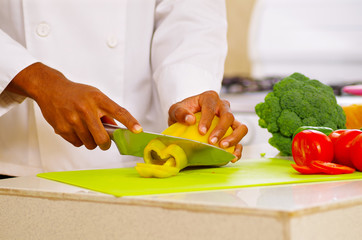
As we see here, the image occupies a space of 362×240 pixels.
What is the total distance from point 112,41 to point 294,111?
491 millimetres

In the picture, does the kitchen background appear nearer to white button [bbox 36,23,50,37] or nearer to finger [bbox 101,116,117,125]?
white button [bbox 36,23,50,37]

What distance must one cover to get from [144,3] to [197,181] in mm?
708

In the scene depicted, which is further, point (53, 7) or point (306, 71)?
point (306, 71)

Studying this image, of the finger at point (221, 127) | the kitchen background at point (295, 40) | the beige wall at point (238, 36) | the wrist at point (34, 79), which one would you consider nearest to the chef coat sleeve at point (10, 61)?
the wrist at point (34, 79)

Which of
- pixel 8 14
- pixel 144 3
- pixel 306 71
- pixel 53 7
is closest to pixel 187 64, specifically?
pixel 144 3

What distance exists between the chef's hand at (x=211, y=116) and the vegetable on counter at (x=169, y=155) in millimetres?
14

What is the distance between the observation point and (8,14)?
136cm

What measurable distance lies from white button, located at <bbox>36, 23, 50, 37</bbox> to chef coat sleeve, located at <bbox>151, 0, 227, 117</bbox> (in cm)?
29

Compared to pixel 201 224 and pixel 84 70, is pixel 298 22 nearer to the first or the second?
pixel 84 70

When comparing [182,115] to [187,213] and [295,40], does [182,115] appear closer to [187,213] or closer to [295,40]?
[187,213]

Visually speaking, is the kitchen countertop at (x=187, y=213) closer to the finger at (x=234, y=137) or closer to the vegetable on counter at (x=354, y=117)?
the finger at (x=234, y=137)

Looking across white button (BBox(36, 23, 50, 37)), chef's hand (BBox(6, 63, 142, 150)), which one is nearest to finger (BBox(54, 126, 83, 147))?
chef's hand (BBox(6, 63, 142, 150))

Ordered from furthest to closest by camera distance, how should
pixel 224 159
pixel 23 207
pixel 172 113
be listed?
1. pixel 172 113
2. pixel 224 159
3. pixel 23 207

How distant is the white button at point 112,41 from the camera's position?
4.59 feet
